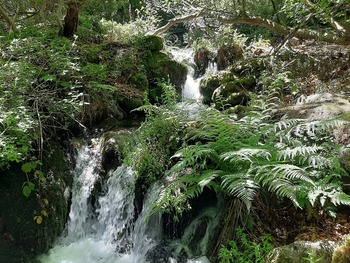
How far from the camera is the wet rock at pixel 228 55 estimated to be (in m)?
10.3

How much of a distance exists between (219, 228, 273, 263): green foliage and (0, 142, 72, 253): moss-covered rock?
8.45 feet

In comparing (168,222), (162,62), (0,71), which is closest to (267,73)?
(162,62)

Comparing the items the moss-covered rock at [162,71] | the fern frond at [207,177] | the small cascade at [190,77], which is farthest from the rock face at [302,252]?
the small cascade at [190,77]

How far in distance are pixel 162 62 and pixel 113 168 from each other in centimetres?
443

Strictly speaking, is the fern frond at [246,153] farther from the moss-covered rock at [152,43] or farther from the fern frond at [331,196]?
the moss-covered rock at [152,43]

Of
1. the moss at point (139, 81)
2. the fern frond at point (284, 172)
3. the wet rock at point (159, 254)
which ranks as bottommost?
the wet rock at point (159, 254)

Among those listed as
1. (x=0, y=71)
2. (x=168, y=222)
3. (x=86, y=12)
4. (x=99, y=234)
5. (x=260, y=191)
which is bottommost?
(x=99, y=234)

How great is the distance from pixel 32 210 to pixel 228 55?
776 cm

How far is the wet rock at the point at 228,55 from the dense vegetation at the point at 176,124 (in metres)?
1.38

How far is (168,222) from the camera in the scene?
165 inches

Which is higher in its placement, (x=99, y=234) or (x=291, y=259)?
(x=291, y=259)

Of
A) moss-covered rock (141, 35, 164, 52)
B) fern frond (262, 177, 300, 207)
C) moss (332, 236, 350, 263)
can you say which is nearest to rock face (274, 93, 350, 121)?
fern frond (262, 177, 300, 207)

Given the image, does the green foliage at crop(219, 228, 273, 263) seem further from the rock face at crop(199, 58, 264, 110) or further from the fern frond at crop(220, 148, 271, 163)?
the rock face at crop(199, 58, 264, 110)

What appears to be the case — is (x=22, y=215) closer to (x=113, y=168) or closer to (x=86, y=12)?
(x=113, y=168)
